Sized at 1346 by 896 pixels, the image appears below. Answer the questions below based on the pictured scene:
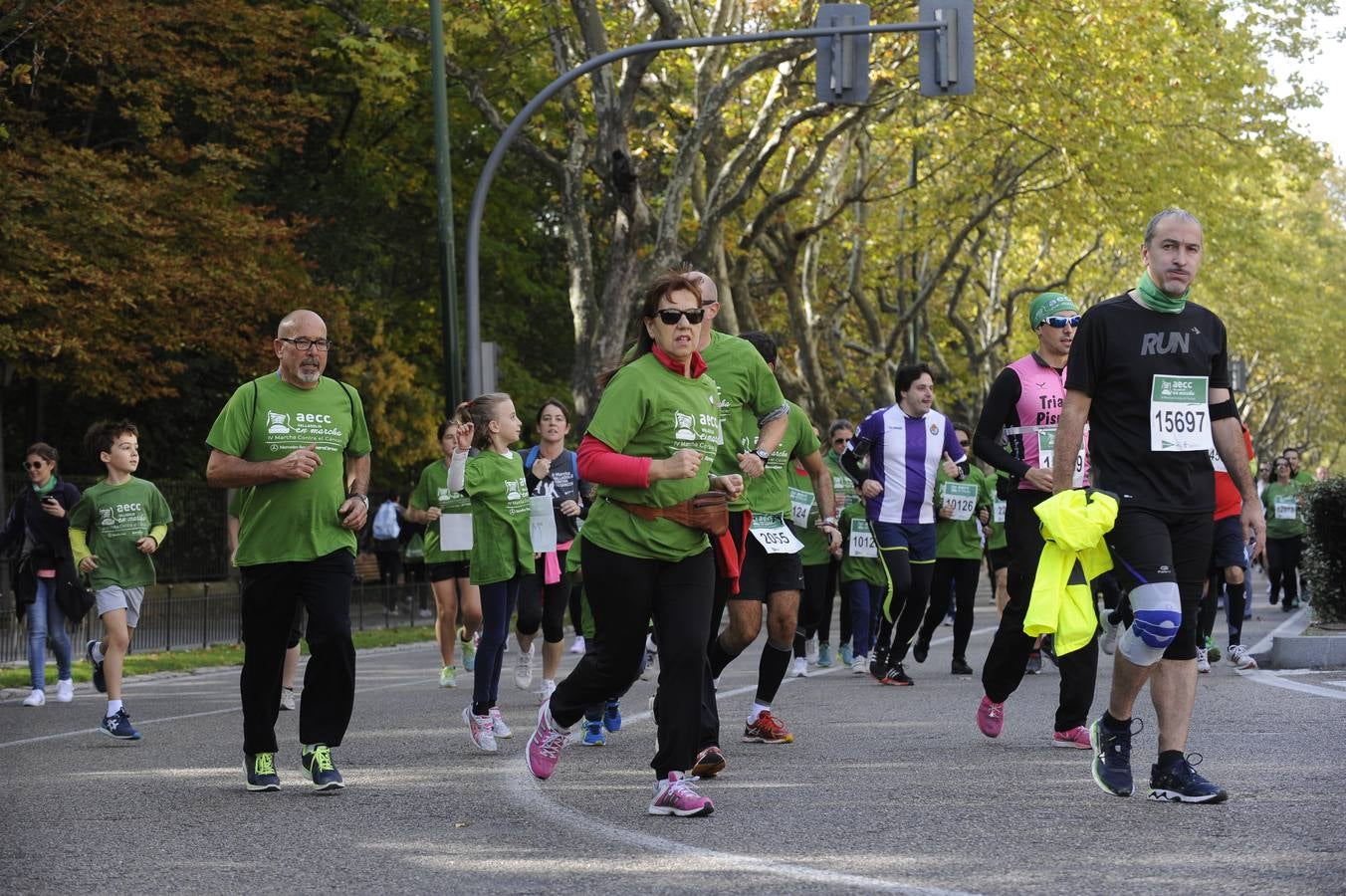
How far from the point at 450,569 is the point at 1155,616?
7.67 meters

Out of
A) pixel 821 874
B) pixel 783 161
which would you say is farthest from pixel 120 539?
pixel 783 161

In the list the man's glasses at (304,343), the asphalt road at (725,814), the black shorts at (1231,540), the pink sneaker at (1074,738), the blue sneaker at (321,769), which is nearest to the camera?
the asphalt road at (725,814)

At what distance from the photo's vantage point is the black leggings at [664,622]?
7.15 meters

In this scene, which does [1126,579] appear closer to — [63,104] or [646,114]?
[63,104]

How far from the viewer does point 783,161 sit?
34406 mm

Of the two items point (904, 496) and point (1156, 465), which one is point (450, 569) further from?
point (1156, 465)

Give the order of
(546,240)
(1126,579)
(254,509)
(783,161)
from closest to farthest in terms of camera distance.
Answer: (1126,579) → (254,509) → (783,161) → (546,240)

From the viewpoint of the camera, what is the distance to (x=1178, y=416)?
7.19 meters

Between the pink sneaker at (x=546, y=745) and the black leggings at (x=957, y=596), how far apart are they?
652 cm

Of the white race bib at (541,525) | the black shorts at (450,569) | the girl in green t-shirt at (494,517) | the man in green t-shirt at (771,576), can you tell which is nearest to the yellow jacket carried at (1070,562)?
the man in green t-shirt at (771,576)

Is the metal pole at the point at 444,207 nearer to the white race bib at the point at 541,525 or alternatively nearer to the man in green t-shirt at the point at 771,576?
the white race bib at the point at 541,525

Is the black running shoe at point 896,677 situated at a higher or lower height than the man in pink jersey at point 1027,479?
lower

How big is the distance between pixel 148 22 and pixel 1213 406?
63.5 feet

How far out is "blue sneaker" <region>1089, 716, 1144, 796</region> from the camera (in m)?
7.23
